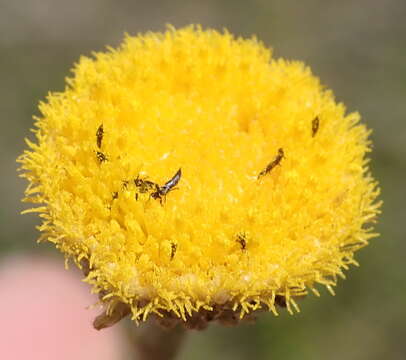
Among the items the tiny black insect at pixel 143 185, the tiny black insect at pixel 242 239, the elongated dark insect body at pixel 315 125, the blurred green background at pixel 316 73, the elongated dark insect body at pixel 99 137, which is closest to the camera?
the tiny black insect at pixel 242 239

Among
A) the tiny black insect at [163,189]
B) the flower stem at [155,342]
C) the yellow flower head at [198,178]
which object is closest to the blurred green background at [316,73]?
the flower stem at [155,342]

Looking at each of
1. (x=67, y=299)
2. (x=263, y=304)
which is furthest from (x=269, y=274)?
(x=67, y=299)

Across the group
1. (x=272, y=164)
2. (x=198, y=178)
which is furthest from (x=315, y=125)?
(x=198, y=178)

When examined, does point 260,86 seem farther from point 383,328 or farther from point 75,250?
point 383,328

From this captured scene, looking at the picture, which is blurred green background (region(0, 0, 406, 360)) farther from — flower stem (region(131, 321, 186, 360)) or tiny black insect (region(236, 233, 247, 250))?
tiny black insect (region(236, 233, 247, 250))

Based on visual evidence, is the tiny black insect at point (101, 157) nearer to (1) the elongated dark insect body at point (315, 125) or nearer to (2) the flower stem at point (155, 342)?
(1) the elongated dark insect body at point (315, 125)
